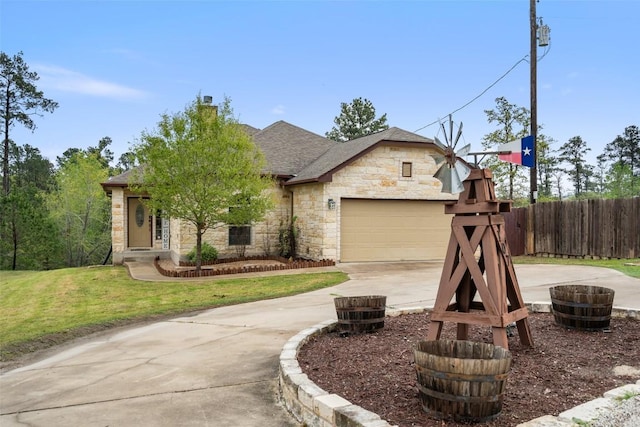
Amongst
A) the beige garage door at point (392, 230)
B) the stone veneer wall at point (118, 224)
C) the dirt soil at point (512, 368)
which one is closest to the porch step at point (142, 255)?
the stone veneer wall at point (118, 224)

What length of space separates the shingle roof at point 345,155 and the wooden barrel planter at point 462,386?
12.4m

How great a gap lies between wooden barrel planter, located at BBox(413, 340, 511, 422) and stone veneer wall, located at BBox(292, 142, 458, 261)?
41.2ft

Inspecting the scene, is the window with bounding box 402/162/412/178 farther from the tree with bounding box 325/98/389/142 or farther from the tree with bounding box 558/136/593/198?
the tree with bounding box 558/136/593/198

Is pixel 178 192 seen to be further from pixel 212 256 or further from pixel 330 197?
pixel 330 197

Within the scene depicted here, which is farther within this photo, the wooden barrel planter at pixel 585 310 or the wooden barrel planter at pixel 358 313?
the wooden barrel planter at pixel 358 313

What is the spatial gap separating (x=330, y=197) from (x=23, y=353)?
10.7 metres

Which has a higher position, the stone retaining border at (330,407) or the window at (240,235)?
the window at (240,235)

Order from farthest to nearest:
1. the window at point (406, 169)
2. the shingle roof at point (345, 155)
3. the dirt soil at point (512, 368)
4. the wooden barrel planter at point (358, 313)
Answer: the window at point (406, 169), the shingle roof at point (345, 155), the wooden barrel planter at point (358, 313), the dirt soil at point (512, 368)

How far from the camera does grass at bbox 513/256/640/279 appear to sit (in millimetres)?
12736

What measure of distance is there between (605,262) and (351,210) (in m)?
8.42

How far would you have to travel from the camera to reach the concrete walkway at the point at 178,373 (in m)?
4.11

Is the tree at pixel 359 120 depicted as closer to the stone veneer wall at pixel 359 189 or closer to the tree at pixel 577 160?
the tree at pixel 577 160

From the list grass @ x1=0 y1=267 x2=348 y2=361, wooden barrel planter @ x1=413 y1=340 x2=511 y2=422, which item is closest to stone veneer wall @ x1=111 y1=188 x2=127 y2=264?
grass @ x1=0 y1=267 x2=348 y2=361

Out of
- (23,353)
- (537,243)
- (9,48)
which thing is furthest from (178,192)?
(9,48)
